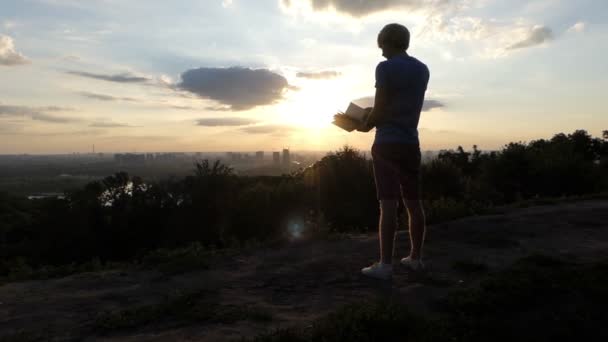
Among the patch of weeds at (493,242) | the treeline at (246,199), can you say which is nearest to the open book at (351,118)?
the patch of weeds at (493,242)

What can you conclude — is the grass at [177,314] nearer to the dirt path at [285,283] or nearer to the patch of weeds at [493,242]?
the dirt path at [285,283]

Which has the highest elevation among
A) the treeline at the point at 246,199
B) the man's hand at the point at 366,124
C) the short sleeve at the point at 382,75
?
the short sleeve at the point at 382,75

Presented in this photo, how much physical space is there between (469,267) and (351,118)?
77.4 inches

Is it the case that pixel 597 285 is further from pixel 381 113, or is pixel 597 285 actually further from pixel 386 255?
pixel 381 113

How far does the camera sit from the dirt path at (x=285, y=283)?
333 centimetres

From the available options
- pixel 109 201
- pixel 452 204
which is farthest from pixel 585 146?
pixel 109 201

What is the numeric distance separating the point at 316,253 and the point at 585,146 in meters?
34.5

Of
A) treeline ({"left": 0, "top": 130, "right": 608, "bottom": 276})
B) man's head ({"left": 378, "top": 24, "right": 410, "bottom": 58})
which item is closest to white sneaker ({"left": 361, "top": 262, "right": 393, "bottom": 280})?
man's head ({"left": 378, "top": 24, "right": 410, "bottom": 58})

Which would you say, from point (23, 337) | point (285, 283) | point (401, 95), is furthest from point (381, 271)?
point (23, 337)

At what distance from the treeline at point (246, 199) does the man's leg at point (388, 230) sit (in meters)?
9.12

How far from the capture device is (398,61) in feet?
14.1

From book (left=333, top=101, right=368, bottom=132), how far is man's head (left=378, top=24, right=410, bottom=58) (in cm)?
61

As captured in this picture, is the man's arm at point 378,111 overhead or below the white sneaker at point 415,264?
overhead

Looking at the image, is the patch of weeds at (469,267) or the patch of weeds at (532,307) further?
the patch of weeds at (469,267)
